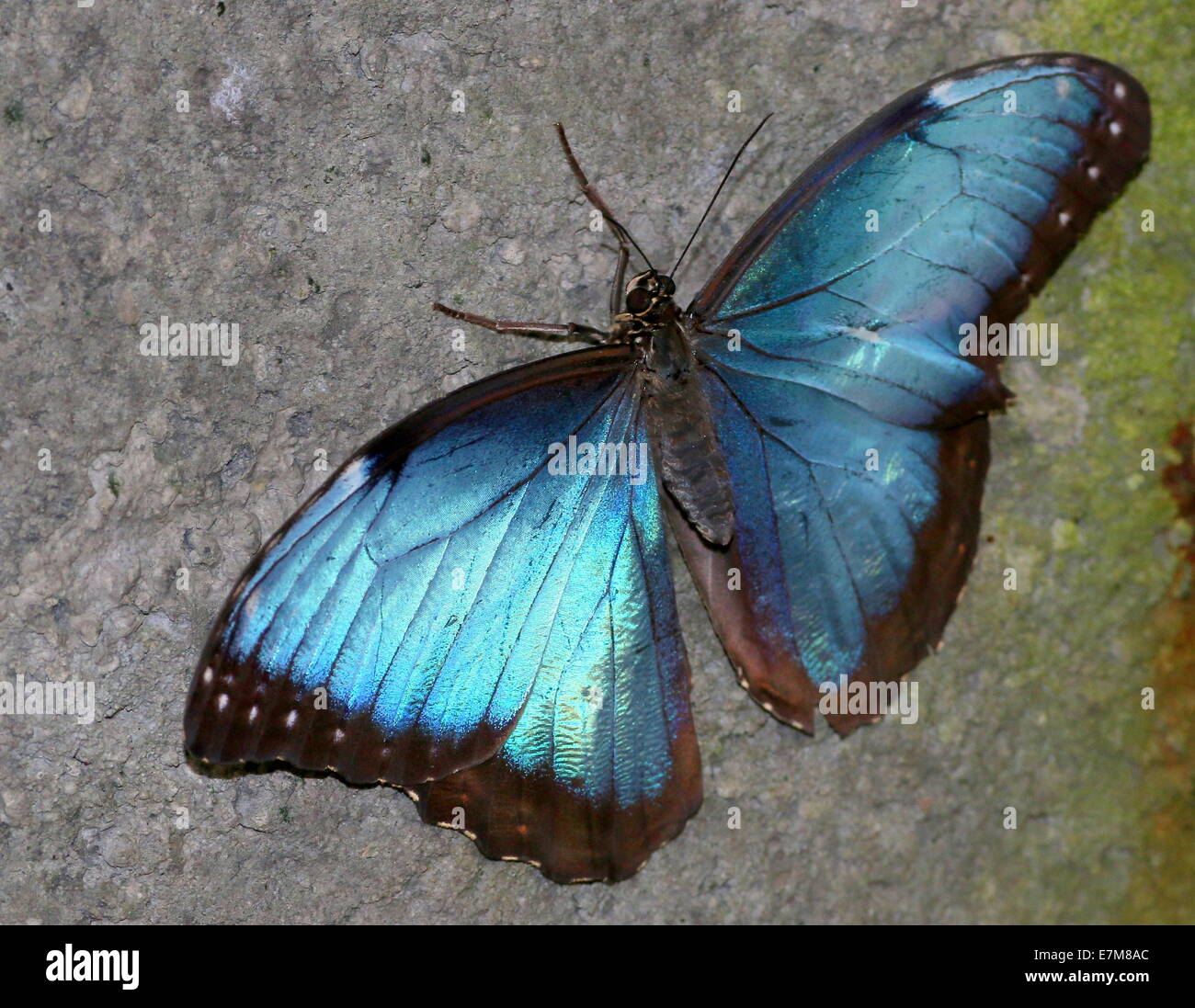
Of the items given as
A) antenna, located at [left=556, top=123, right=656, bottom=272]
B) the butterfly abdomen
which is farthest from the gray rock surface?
the butterfly abdomen

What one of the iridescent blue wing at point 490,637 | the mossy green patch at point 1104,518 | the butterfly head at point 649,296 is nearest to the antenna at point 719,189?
the butterfly head at point 649,296

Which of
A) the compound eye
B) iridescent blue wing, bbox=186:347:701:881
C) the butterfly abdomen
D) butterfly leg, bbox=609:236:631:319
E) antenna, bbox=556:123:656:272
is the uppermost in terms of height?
antenna, bbox=556:123:656:272

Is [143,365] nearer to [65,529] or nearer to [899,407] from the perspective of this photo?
[65,529]

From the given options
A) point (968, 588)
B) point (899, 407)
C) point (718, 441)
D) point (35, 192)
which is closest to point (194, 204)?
point (35, 192)

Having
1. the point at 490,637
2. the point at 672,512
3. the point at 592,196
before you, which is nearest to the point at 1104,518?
the point at 672,512

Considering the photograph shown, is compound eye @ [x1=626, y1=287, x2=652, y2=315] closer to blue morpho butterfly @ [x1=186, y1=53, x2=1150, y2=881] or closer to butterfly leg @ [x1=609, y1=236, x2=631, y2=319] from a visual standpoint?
blue morpho butterfly @ [x1=186, y1=53, x2=1150, y2=881]

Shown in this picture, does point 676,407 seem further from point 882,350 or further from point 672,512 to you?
point 882,350

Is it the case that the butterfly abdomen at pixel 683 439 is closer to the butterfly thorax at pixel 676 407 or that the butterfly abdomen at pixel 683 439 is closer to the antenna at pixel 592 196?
the butterfly thorax at pixel 676 407
